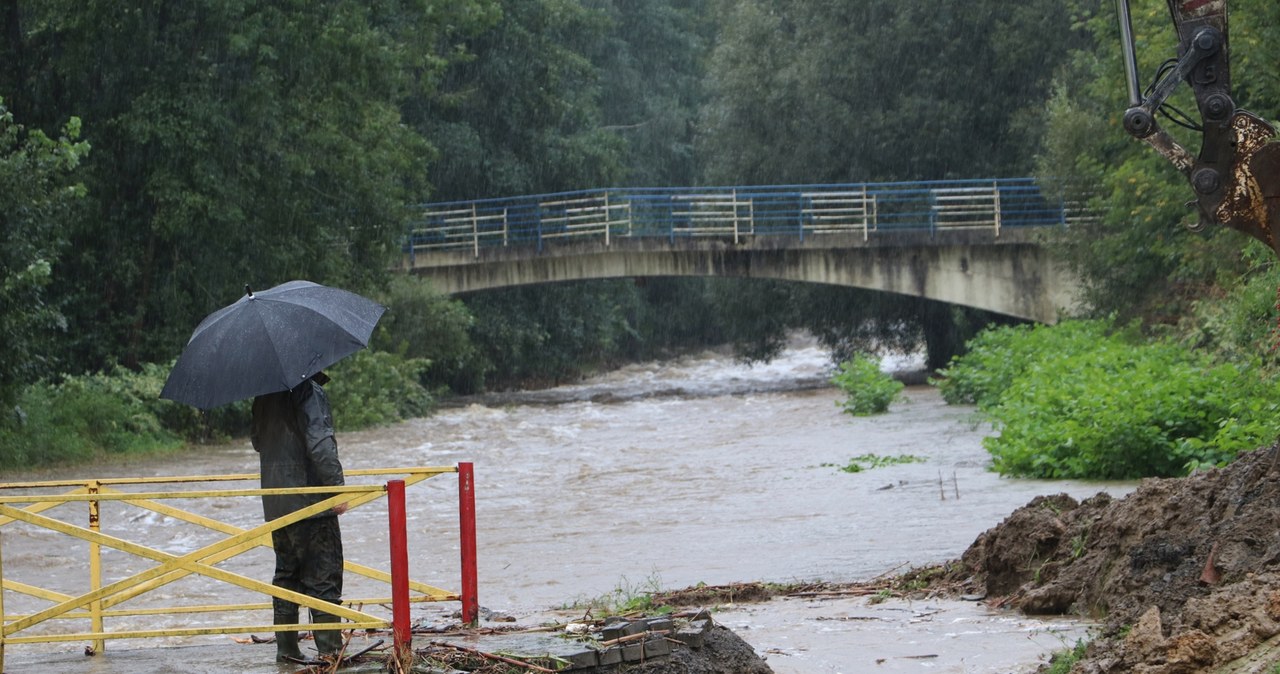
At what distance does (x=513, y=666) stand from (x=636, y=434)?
72.0ft

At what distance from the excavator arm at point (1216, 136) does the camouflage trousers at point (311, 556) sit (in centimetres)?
462

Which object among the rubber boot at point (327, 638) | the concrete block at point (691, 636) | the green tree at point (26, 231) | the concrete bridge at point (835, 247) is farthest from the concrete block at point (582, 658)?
the concrete bridge at point (835, 247)

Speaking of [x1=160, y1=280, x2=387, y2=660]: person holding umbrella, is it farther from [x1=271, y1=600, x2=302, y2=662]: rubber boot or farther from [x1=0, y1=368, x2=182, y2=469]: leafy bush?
[x1=0, y1=368, x2=182, y2=469]: leafy bush

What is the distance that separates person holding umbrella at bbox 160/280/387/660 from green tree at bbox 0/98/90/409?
45.8 feet

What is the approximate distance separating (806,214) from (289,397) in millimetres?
34940

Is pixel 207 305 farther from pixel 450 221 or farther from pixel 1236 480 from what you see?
pixel 1236 480

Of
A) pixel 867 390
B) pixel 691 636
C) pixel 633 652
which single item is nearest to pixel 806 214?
pixel 867 390

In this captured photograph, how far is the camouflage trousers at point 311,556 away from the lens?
289 inches

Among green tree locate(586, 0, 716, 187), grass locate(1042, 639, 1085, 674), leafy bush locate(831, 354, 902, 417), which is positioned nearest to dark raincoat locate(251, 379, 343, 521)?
grass locate(1042, 639, 1085, 674)

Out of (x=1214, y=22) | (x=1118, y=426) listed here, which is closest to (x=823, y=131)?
(x=1118, y=426)

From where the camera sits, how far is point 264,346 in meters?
7.19

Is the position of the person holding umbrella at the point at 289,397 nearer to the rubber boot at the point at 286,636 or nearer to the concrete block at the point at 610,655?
the rubber boot at the point at 286,636

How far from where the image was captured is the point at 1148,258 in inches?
1154

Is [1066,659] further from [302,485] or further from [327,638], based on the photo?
[302,485]
